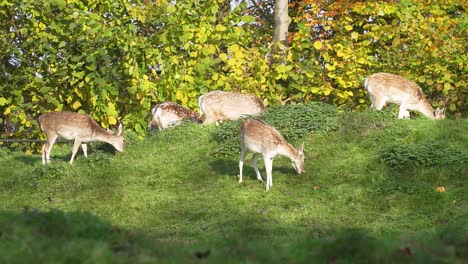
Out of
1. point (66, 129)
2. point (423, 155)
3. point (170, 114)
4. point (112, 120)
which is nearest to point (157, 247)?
point (423, 155)

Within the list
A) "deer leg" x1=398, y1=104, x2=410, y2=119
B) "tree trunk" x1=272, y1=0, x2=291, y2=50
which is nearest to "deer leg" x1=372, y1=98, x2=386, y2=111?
"deer leg" x1=398, y1=104, x2=410, y2=119

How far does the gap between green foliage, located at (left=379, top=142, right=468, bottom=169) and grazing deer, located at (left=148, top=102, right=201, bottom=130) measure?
5627 mm

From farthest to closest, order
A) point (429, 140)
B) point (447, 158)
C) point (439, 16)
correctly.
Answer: point (439, 16) → point (429, 140) → point (447, 158)

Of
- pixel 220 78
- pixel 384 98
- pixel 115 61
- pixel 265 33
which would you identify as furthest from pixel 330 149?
pixel 265 33

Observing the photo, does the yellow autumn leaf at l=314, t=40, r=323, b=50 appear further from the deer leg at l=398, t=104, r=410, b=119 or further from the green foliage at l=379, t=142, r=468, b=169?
the green foliage at l=379, t=142, r=468, b=169

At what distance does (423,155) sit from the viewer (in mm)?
14656

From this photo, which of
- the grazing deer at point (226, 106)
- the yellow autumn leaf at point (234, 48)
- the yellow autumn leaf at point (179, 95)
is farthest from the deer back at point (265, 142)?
the yellow autumn leaf at point (234, 48)

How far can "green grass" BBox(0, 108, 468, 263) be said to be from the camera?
7953 mm

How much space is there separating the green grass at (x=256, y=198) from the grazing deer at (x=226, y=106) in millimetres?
1051

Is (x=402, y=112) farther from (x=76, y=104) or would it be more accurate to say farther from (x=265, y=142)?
(x=76, y=104)

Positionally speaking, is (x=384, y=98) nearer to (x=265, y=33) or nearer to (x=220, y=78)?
(x=220, y=78)

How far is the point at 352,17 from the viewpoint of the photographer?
80.6 feet

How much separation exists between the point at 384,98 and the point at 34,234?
12212 millimetres

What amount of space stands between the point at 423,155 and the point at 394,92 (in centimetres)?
442
